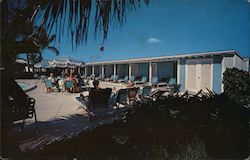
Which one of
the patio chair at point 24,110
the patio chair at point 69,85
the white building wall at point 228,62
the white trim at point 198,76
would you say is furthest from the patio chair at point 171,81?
the patio chair at point 24,110

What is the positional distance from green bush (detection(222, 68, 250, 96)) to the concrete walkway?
145 inches

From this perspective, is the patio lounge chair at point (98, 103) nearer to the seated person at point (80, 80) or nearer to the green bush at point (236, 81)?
the seated person at point (80, 80)

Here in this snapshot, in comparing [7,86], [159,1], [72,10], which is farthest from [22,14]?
[159,1]

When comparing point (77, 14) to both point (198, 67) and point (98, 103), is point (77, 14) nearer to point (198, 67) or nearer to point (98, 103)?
point (98, 103)

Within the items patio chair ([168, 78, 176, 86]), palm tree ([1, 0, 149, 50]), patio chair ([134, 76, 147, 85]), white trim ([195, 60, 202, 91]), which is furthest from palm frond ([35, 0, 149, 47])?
patio chair ([134, 76, 147, 85])

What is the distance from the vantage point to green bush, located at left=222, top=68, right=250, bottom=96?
559cm

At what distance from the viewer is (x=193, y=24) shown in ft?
14.0

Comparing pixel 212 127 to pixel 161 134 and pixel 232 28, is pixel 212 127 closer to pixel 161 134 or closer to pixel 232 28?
pixel 161 134

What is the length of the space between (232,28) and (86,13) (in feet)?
12.7

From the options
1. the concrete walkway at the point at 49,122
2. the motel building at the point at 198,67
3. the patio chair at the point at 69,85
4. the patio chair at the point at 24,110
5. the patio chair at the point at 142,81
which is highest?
the motel building at the point at 198,67

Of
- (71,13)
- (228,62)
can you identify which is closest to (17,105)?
(71,13)

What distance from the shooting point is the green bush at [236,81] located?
5.59 meters

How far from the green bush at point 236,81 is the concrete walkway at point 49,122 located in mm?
3674

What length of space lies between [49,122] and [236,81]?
17.3 ft
